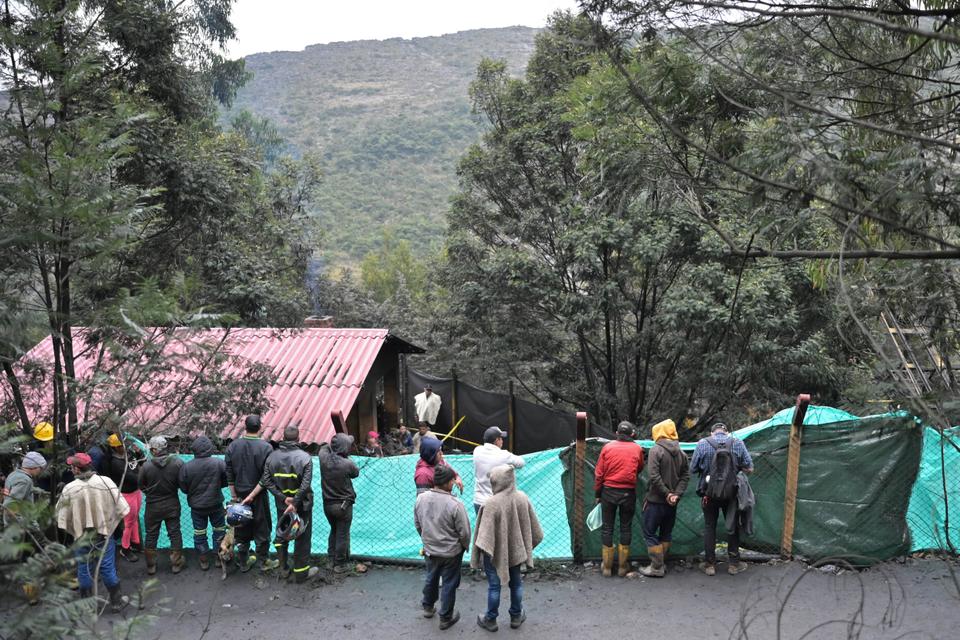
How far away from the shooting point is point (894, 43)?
5.77 metres

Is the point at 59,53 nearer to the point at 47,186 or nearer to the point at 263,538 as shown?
the point at 47,186

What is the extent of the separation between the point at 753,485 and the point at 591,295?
6.73 meters

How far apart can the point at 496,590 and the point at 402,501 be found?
6.49ft

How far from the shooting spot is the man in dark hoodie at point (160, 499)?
25.5ft

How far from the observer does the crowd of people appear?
6.36 meters

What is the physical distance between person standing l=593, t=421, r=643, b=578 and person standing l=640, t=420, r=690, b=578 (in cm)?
15

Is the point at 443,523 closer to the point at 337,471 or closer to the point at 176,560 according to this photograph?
the point at 337,471

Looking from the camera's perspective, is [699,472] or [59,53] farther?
[699,472]

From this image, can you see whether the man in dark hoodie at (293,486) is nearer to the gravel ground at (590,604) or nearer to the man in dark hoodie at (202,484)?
the gravel ground at (590,604)

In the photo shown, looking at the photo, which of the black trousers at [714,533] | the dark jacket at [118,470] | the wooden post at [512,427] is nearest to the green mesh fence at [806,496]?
the black trousers at [714,533]

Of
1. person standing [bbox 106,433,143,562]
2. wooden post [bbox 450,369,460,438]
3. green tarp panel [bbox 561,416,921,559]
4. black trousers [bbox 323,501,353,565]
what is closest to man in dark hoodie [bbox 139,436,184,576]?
person standing [bbox 106,433,143,562]

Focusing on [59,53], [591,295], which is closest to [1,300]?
[59,53]

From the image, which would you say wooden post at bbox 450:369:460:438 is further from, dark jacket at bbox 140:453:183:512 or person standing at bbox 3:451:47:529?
person standing at bbox 3:451:47:529

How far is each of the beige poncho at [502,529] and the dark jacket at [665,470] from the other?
1.61 meters
